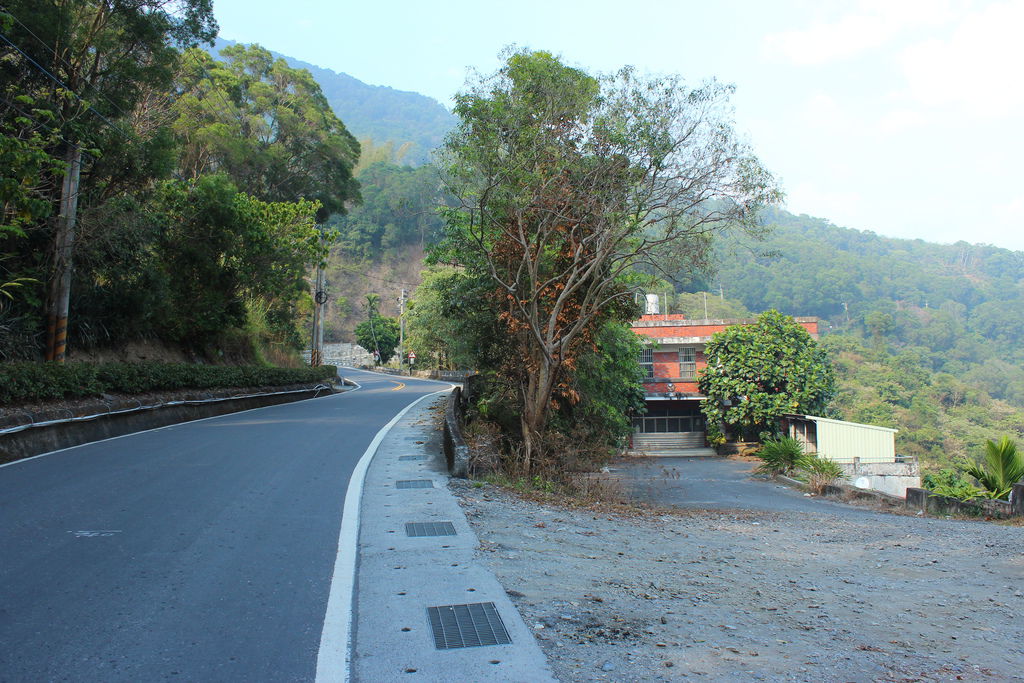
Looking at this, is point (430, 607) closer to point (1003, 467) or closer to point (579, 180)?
point (579, 180)

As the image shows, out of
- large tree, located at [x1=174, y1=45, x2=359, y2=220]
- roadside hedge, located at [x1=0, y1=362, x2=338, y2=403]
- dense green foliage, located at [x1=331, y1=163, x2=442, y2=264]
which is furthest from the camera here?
dense green foliage, located at [x1=331, y1=163, x2=442, y2=264]

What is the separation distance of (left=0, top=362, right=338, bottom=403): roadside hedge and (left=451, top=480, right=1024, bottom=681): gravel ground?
9.02 meters

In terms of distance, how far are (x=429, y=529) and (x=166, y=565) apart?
2.32 meters

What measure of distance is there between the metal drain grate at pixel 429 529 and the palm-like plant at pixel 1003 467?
39.7 ft

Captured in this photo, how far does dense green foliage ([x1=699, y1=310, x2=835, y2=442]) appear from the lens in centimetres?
3206

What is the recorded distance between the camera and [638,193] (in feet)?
44.8

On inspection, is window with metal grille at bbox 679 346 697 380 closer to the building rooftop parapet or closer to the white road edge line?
the building rooftop parapet

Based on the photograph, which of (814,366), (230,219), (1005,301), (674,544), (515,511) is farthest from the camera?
(1005,301)

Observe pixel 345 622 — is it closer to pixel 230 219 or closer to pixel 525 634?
pixel 525 634

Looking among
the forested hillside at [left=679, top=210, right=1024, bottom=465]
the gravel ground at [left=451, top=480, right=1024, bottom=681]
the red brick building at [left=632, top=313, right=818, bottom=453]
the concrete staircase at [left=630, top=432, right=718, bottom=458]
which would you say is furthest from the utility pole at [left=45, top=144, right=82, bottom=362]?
the red brick building at [left=632, top=313, right=818, bottom=453]

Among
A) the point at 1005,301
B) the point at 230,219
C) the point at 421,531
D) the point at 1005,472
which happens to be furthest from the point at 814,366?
the point at 1005,301

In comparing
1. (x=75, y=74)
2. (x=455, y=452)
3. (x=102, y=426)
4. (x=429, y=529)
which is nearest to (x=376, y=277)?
(x=75, y=74)

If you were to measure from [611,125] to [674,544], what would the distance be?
843cm

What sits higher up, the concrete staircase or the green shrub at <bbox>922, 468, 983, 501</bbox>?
the green shrub at <bbox>922, 468, 983, 501</bbox>
